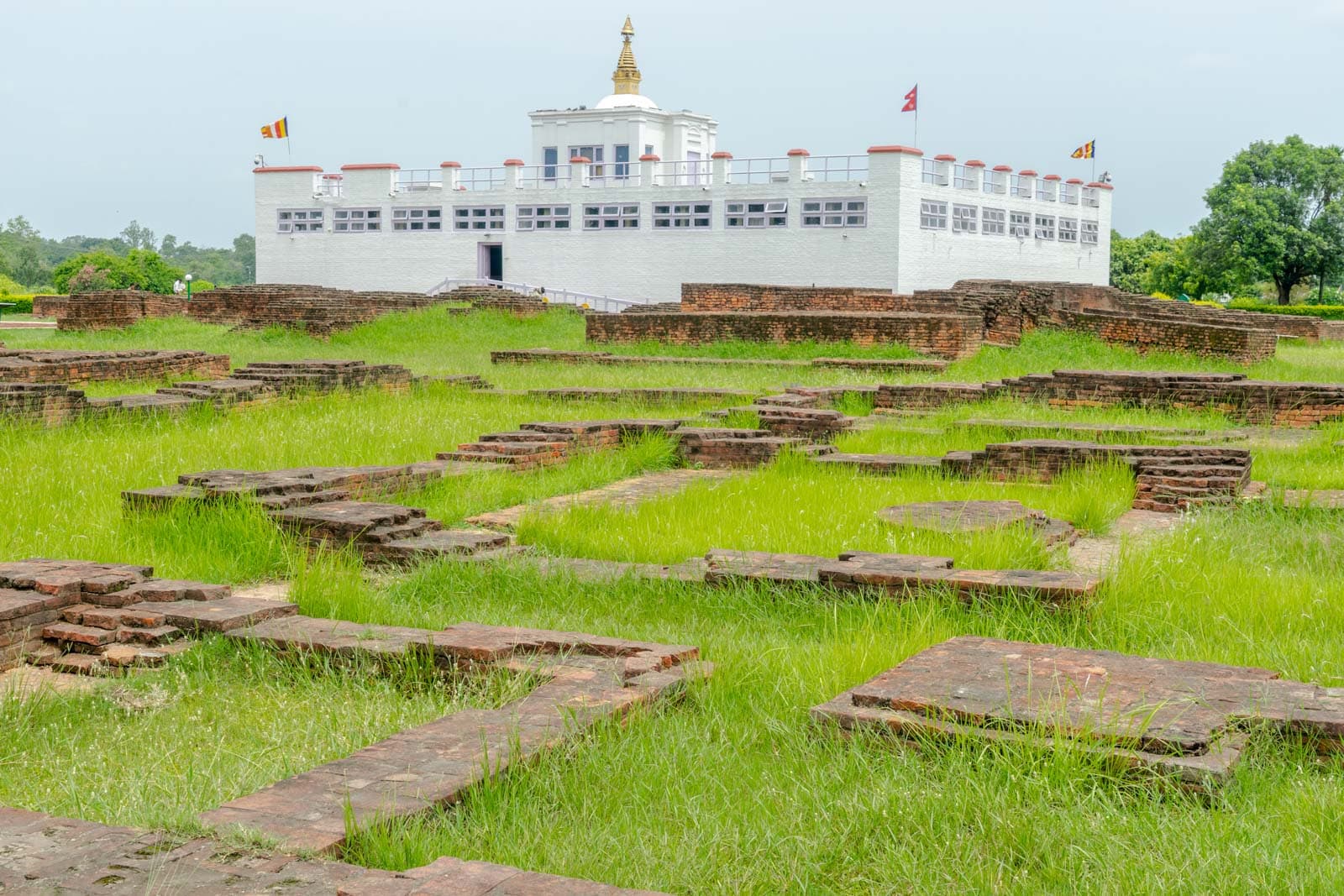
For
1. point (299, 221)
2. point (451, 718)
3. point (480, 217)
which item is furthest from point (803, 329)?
point (299, 221)

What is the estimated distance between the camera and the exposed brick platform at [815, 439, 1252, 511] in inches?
340

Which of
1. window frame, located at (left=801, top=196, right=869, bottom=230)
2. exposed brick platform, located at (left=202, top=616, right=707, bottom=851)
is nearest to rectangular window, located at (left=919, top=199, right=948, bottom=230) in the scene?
window frame, located at (left=801, top=196, right=869, bottom=230)

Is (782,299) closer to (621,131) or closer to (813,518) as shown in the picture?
(813,518)

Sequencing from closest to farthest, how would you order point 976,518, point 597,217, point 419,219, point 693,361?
point 976,518
point 693,361
point 597,217
point 419,219

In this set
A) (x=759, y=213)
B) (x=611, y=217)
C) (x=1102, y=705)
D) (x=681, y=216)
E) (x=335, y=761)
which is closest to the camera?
(x=335, y=761)

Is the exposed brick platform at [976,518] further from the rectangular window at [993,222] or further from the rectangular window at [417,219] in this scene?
the rectangular window at [417,219]

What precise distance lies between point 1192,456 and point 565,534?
4.43 m

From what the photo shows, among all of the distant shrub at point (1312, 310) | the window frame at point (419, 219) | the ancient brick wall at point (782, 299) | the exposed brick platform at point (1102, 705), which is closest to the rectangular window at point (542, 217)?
A: the window frame at point (419, 219)

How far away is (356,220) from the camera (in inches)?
1661

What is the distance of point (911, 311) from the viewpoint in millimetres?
23891

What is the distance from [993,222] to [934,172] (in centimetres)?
368

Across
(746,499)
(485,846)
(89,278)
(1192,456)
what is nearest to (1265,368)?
(1192,456)

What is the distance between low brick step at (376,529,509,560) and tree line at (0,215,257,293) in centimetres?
4057

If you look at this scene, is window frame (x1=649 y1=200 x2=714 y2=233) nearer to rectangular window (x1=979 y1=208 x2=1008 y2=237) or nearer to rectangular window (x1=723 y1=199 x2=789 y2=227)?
rectangular window (x1=723 y1=199 x2=789 y2=227)
